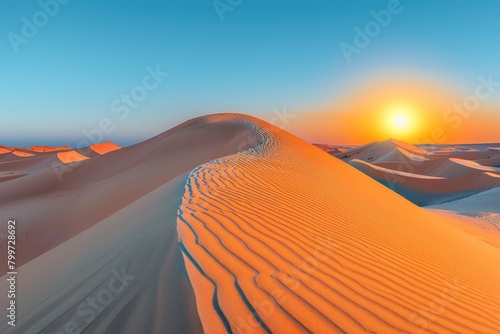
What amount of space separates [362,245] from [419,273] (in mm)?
680

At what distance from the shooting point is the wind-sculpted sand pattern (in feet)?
6.40

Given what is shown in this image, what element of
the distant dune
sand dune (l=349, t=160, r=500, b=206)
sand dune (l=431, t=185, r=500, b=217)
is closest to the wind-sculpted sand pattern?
the distant dune

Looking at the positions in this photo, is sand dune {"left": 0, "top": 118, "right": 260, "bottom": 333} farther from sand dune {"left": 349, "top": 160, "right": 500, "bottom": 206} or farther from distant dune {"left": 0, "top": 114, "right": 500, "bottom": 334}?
sand dune {"left": 349, "top": 160, "right": 500, "bottom": 206}

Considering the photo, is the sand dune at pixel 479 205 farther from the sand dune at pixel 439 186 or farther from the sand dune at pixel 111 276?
the sand dune at pixel 111 276

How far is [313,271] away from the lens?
2578 millimetres

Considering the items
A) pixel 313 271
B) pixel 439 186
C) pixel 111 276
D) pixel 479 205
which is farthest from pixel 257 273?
pixel 439 186

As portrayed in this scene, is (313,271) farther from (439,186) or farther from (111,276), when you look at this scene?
(439,186)

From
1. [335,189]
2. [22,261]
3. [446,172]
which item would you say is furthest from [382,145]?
[22,261]

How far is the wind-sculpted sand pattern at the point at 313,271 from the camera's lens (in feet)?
6.40

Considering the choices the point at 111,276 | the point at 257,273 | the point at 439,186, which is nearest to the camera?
the point at 257,273

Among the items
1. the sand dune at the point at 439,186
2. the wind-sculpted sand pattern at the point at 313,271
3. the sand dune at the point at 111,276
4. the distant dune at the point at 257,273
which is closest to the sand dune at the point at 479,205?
the sand dune at the point at 439,186

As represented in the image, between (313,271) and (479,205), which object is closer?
(313,271)

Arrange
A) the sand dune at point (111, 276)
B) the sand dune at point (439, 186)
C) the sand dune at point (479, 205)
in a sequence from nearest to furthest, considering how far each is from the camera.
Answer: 1. the sand dune at point (111, 276)
2. the sand dune at point (479, 205)
3. the sand dune at point (439, 186)

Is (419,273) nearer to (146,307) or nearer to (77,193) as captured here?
(146,307)
